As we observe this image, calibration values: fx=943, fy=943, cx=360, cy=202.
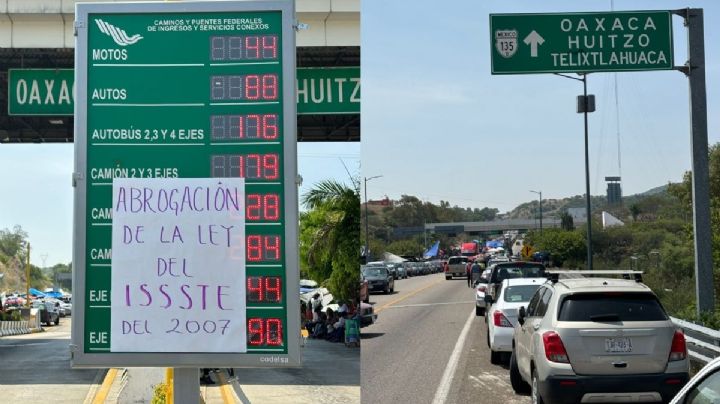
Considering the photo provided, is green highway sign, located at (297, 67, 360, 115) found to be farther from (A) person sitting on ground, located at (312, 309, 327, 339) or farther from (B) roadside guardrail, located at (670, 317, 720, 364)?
(A) person sitting on ground, located at (312, 309, 327, 339)

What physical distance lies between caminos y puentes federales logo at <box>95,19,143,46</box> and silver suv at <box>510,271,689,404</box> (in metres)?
5.01

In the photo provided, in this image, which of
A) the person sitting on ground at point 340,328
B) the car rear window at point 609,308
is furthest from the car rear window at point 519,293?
the car rear window at point 609,308

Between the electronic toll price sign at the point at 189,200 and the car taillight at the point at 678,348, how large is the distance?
4255 mm

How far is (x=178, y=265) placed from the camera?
290 inches

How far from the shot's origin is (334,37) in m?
13.9

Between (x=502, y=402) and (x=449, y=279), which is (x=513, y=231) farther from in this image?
(x=502, y=402)

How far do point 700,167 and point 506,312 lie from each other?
366cm

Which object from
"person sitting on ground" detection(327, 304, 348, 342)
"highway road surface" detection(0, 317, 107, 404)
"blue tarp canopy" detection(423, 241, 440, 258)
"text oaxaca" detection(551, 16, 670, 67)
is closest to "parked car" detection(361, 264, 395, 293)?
"person sitting on ground" detection(327, 304, 348, 342)

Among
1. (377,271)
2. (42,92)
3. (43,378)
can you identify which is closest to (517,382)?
(42,92)

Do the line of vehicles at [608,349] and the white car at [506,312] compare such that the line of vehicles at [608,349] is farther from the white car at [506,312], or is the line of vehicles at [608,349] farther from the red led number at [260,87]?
the white car at [506,312]

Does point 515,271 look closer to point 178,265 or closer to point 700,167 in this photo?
point 700,167

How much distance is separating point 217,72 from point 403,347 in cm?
1159

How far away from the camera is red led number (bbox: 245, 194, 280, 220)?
7.38 metres

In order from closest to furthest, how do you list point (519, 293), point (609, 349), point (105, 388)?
point (609, 349), point (519, 293), point (105, 388)
